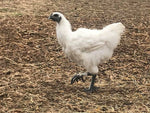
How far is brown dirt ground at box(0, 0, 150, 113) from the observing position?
15.8 feet

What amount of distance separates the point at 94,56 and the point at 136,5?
788 cm

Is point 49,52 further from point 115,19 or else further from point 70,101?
point 115,19

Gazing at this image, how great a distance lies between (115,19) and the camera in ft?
33.6

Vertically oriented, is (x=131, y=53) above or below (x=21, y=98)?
above

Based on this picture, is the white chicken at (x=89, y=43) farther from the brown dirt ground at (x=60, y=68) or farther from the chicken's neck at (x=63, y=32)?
the brown dirt ground at (x=60, y=68)

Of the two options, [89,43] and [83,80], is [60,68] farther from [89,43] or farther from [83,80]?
[89,43]

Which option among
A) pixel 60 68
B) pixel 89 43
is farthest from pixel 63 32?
pixel 60 68

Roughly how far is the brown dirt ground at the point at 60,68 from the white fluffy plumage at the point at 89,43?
619mm

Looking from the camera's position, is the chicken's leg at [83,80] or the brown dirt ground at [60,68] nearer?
the brown dirt ground at [60,68]

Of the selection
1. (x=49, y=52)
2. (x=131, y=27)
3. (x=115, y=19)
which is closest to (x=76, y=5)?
(x=115, y=19)

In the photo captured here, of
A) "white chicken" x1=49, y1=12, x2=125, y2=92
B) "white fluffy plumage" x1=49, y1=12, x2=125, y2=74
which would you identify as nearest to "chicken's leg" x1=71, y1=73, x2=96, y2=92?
"white chicken" x1=49, y1=12, x2=125, y2=92

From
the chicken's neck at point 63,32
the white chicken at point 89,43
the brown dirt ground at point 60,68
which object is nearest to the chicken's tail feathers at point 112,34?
the white chicken at point 89,43

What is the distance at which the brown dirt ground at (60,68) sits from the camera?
15.8 ft

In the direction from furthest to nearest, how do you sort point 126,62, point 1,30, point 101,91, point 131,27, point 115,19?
point 115,19
point 131,27
point 1,30
point 126,62
point 101,91
